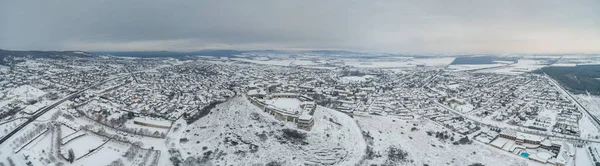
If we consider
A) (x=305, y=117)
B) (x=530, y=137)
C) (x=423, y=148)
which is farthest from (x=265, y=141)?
(x=530, y=137)

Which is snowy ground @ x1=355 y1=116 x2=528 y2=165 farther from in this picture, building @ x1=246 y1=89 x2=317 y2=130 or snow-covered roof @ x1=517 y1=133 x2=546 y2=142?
building @ x1=246 y1=89 x2=317 y2=130

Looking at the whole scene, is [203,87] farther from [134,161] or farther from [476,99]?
[476,99]

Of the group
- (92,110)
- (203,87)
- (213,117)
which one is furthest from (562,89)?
(92,110)

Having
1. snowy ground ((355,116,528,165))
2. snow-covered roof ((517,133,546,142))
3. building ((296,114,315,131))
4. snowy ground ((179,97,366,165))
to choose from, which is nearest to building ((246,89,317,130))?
building ((296,114,315,131))

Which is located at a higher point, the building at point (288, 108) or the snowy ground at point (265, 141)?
the building at point (288, 108)

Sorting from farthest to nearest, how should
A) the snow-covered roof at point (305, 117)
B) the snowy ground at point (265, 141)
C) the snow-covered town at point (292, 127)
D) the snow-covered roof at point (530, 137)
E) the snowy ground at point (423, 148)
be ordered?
the snow-covered roof at point (305, 117) < the snow-covered roof at point (530, 137) < the snow-covered town at point (292, 127) < the snowy ground at point (423, 148) < the snowy ground at point (265, 141)

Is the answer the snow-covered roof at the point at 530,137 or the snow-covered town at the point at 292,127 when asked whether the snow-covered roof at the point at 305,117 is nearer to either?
the snow-covered town at the point at 292,127

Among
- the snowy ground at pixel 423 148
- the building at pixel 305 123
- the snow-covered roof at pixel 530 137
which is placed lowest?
the snowy ground at pixel 423 148

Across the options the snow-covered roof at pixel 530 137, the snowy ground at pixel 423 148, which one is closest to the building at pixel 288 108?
the snowy ground at pixel 423 148
